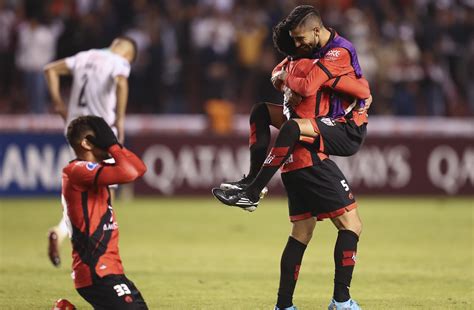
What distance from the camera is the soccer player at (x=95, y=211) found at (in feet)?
21.7

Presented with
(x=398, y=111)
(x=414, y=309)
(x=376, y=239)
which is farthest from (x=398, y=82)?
(x=414, y=309)

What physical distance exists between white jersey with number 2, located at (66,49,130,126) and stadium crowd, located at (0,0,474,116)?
809 cm

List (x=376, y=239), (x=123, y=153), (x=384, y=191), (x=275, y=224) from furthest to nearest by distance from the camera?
(x=384, y=191) < (x=275, y=224) < (x=376, y=239) < (x=123, y=153)

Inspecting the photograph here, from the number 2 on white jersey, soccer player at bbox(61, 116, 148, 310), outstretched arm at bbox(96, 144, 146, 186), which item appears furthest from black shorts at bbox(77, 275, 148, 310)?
the number 2 on white jersey

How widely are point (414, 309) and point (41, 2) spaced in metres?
14.1

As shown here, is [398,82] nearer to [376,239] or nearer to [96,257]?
[376,239]

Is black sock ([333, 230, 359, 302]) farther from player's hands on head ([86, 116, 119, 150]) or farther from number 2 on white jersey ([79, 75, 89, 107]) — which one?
number 2 on white jersey ([79, 75, 89, 107])

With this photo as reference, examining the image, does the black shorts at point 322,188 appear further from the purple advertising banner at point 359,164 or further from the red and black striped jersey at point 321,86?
the purple advertising banner at point 359,164

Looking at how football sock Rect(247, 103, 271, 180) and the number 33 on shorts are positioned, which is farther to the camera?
football sock Rect(247, 103, 271, 180)

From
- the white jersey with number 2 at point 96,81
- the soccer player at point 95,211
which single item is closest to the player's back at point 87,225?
the soccer player at point 95,211

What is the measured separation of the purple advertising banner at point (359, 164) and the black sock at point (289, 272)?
11262 mm

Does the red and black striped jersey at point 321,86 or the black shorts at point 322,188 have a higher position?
the red and black striped jersey at point 321,86

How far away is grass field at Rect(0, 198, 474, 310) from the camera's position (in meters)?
8.56

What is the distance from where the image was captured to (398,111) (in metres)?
20.8
